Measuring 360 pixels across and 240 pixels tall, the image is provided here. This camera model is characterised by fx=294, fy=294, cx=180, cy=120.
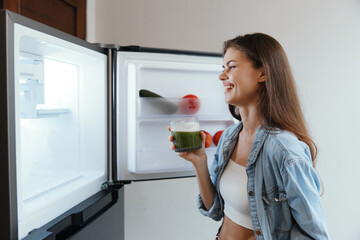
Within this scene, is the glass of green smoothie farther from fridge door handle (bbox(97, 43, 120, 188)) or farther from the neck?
fridge door handle (bbox(97, 43, 120, 188))

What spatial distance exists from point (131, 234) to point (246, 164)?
1214 millimetres

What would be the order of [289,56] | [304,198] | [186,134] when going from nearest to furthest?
[304,198], [186,134], [289,56]

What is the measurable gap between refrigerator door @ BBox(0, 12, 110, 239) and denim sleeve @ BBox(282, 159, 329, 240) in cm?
71

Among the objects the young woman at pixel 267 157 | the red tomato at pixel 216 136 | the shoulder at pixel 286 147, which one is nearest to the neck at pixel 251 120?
the young woman at pixel 267 157

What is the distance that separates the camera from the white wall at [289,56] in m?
1.82

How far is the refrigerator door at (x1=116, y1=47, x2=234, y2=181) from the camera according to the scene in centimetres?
123

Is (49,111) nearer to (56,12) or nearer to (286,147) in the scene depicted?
(56,12)

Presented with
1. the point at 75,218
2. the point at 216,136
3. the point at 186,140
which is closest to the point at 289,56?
the point at 216,136

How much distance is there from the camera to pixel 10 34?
70 centimetres

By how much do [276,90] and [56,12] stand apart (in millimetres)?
1187

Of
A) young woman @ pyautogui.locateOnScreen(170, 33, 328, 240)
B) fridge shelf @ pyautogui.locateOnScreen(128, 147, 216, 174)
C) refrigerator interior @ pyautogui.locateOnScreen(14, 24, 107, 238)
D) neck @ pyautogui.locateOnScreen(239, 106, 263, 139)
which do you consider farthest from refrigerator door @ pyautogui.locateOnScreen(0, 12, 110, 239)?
neck @ pyautogui.locateOnScreen(239, 106, 263, 139)

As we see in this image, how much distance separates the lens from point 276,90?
3.00 ft

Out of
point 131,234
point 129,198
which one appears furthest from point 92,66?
point 131,234

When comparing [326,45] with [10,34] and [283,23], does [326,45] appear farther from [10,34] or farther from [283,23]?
[10,34]
